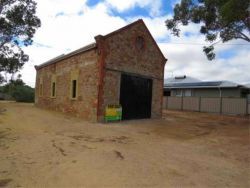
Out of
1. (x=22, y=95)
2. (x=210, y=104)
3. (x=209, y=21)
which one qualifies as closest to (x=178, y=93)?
(x=210, y=104)

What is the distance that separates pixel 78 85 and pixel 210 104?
16.4m

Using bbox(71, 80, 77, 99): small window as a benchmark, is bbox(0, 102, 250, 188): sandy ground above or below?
below

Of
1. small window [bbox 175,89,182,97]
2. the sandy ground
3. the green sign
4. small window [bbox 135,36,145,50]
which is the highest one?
small window [bbox 135,36,145,50]

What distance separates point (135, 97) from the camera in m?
16.5

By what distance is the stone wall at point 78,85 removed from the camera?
1456 cm

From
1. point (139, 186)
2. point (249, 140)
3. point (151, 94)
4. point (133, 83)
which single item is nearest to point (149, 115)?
point (151, 94)

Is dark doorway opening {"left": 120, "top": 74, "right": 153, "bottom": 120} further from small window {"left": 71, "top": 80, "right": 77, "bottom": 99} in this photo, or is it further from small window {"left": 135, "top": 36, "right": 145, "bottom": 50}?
small window {"left": 71, "top": 80, "right": 77, "bottom": 99}

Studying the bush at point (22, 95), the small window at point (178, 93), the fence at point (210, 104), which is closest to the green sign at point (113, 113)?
the fence at point (210, 104)

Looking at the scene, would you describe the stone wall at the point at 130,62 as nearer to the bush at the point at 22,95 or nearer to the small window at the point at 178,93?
the small window at the point at 178,93

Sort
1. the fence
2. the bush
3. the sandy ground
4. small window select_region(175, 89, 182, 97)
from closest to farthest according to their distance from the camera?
the sandy ground
the fence
small window select_region(175, 89, 182, 97)
the bush

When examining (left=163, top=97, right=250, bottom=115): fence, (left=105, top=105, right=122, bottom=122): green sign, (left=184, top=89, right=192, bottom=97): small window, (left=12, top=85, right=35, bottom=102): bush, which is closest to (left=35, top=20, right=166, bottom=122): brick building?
(left=105, top=105, right=122, bottom=122): green sign

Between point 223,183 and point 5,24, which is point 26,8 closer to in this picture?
point 5,24

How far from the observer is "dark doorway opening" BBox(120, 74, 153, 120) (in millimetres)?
15734

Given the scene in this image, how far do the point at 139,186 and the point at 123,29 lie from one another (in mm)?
12149
